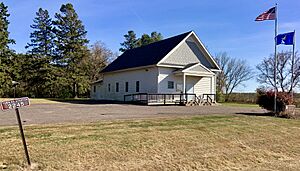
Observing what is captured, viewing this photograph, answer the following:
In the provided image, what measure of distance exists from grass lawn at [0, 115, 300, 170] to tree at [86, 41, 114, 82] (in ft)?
128

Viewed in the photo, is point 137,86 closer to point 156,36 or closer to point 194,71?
point 194,71

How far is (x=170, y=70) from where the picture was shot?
27.3 metres

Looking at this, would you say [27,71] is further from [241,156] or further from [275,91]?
[241,156]

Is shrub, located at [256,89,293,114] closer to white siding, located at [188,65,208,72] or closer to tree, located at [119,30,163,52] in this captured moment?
white siding, located at [188,65,208,72]

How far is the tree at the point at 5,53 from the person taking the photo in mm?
38125

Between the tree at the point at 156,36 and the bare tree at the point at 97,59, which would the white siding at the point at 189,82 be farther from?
the tree at the point at 156,36

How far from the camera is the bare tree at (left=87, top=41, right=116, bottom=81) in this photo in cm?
5097

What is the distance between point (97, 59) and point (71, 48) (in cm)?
895

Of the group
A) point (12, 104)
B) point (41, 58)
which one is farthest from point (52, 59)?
point (12, 104)

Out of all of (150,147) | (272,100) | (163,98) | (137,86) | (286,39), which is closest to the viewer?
(150,147)

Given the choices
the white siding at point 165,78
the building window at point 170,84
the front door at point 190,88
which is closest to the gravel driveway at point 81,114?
the white siding at point 165,78

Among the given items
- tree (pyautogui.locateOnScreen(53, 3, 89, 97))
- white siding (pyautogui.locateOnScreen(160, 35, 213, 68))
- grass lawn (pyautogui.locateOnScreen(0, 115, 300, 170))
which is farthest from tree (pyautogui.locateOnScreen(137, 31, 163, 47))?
grass lawn (pyautogui.locateOnScreen(0, 115, 300, 170))

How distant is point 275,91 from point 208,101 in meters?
9.46

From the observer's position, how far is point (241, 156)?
29.2 ft
